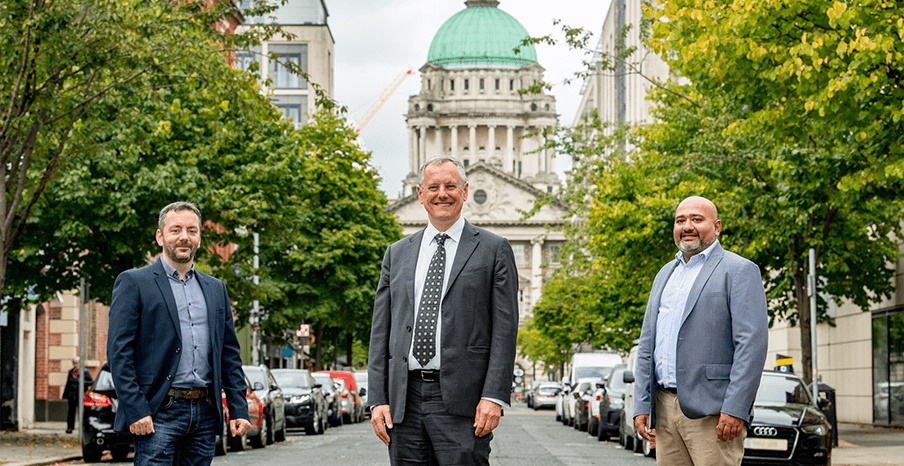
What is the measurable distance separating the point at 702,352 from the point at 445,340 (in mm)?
1545

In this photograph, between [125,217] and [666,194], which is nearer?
[125,217]

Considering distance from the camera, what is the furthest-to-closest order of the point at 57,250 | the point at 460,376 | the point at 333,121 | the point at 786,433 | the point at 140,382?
the point at 333,121
the point at 57,250
the point at 786,433
the point at 140,382
the point at 460,376

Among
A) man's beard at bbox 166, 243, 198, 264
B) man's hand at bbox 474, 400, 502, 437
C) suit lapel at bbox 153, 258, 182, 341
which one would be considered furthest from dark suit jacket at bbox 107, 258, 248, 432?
man's hand at bbox 474, 400, 502, 437

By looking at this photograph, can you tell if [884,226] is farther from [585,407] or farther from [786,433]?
[786,433]

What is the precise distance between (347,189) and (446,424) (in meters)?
47.4

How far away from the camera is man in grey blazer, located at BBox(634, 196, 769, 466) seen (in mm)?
7059

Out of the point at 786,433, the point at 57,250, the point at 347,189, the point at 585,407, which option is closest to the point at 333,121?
the point at 347,189

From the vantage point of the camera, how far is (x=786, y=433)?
683 inches

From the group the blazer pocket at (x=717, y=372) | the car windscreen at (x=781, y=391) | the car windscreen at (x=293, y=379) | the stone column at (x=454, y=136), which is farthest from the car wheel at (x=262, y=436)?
the stone column at (x=454, y=136)

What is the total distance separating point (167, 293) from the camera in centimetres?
709

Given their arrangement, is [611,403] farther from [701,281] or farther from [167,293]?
[167,293]

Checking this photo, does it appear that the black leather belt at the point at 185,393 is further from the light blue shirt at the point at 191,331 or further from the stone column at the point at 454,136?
the stone column at the point at 454,136

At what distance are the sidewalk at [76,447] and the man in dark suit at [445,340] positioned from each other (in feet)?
46.5

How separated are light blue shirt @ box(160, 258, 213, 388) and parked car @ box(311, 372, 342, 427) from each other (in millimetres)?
27969
